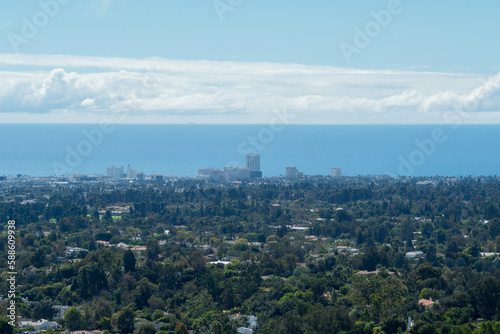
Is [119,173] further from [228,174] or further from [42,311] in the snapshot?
[42,311]

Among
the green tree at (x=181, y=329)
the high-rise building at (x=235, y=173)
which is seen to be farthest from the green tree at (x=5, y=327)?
the high-rise building at (x=235, y=173)

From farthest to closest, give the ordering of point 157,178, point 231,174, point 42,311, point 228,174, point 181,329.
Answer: point 231,174 → point 228,174 → point 157,178 → point 42,311 → point 181,329

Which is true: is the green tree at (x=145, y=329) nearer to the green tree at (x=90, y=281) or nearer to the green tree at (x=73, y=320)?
the green tree at (x=73, y=320)

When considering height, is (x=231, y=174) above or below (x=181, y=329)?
above

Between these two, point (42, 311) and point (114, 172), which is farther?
point (114, 172)

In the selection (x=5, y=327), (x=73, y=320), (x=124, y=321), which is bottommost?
(x=124, y=321)

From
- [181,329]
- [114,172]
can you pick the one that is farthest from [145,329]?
[114,172]

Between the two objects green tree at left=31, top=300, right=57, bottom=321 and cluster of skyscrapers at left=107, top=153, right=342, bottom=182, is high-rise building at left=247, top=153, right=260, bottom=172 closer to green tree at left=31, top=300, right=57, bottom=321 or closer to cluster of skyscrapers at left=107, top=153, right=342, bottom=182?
cluster of skyscrapers at left=107, top=153, right=342, bottom=182

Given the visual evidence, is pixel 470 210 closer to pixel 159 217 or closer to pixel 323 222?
pixel 323 222

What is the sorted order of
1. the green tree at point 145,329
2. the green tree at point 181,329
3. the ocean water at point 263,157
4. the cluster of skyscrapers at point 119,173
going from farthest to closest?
the ocean water at point 263,157, the cluster of skyscrapers at point 119,173, the green tree at point 181,329, the green tree at point 145,329

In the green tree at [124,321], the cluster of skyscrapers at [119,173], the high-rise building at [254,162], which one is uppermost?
the high-rise building at [254,162]

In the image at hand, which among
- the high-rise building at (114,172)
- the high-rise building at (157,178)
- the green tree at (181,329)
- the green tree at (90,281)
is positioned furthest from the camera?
the high-rise building at (114,172)
